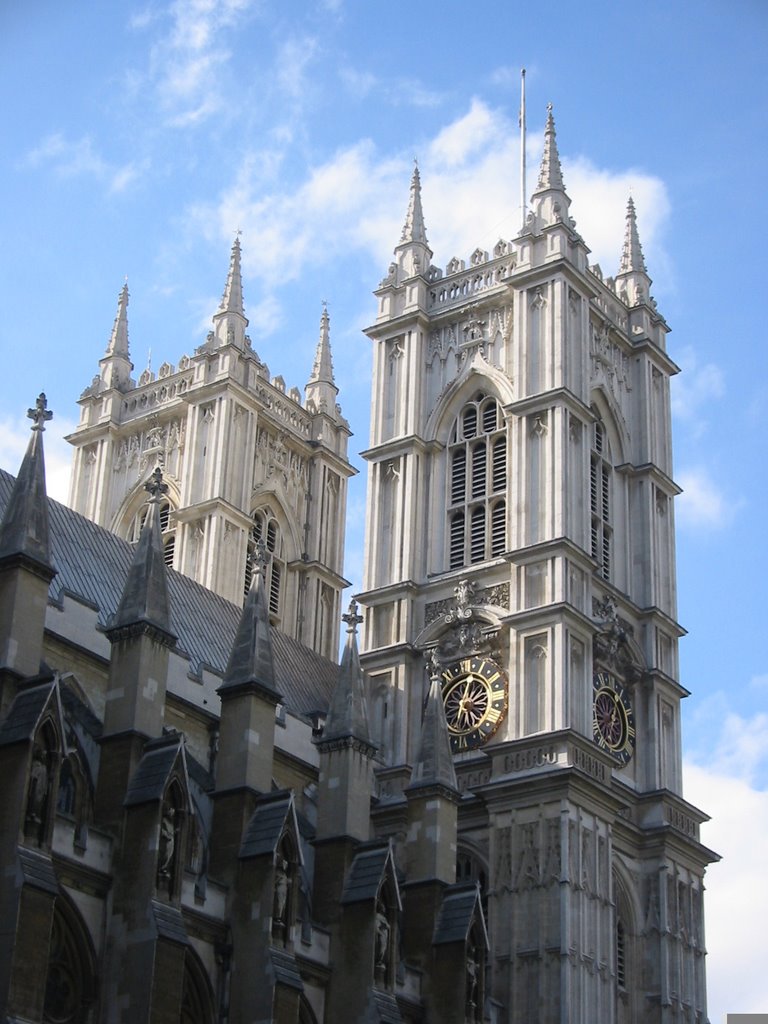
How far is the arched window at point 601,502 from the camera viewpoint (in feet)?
162

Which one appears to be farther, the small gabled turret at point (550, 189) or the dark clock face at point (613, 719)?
the small gabled turret at point (550, 189)

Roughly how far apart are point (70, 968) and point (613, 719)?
18.6 metres

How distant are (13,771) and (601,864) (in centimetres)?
1686

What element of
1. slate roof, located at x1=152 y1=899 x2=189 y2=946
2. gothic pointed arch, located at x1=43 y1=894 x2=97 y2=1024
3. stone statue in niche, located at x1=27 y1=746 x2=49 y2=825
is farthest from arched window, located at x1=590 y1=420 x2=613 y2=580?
stone statue in niche, located at x1=27 y1=746 x2=49 y2=825

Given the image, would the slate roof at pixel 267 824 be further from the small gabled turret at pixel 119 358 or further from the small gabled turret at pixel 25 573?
the small gabled turret at pixel 119 358

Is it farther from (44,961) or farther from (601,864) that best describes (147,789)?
(601,864)

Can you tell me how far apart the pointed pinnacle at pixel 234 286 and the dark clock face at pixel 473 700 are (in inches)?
681

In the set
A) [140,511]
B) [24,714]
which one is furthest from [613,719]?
[24,714]

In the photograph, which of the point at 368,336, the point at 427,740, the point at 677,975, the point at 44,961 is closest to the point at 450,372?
the point at 368,336

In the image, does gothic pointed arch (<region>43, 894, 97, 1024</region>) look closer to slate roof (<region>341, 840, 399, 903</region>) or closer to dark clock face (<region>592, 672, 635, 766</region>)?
slate roof (<region>341, 840, 399, 903</region>)

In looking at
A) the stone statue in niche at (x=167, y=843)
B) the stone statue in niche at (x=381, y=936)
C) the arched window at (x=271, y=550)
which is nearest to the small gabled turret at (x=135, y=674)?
the stone statue in niche at (x=167, y=843)

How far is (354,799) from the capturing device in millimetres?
39594

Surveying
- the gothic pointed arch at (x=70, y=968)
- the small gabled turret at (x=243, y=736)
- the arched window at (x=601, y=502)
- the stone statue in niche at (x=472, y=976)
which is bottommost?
the gothic pointed arch at (x=70, y=968)

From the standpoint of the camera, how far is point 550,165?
53281 mm
